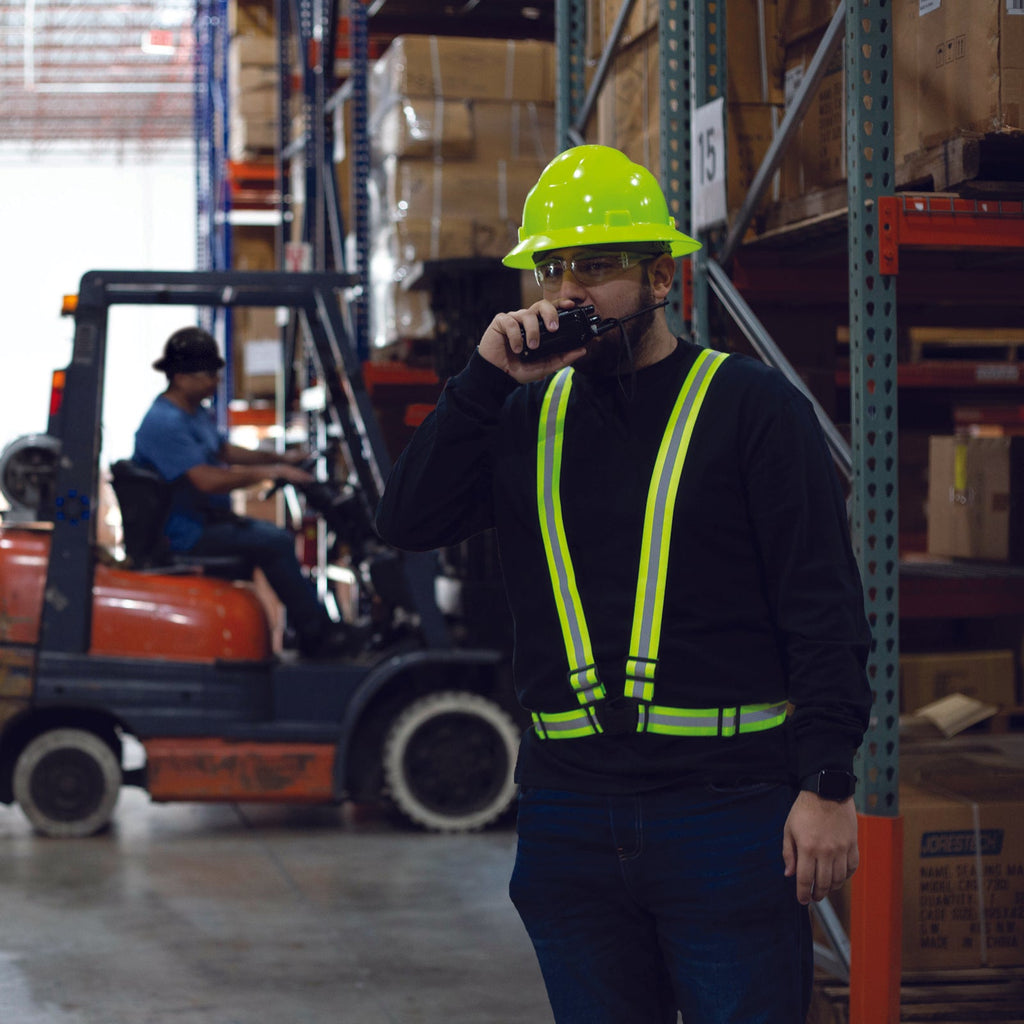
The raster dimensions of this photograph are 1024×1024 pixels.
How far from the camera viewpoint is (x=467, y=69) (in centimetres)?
727

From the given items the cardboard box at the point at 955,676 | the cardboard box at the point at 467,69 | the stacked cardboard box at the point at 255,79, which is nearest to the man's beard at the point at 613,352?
the cardboard box at the point at 955,676

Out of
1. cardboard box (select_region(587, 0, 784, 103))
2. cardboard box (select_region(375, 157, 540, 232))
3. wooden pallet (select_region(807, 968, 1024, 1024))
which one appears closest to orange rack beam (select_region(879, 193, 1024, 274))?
cardboard box (select_region(587, 0, 784, 103))

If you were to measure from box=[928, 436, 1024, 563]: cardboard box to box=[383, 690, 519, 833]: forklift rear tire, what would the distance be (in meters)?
2.17

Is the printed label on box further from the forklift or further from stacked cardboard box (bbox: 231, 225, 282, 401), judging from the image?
stacked cardboard box (bbox: 231, 225, 282, 401)

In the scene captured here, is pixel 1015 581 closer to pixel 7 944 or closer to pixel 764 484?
pixel 764 484

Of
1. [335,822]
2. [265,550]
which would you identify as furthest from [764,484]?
[335,822]

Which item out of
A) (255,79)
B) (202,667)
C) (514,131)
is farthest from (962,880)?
(255,79)

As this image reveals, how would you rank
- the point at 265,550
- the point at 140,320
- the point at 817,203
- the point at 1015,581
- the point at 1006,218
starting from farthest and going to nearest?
1. the point at 140,320
2. the point at 265,550
3. the point at 1015,581
4. the point at 817,203
5. the point at 1006,218


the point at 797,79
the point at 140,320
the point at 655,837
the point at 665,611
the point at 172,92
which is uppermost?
the point at 172,92

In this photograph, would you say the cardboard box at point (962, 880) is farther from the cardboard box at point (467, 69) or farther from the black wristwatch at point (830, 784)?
the cardboard box at point (467, 69)

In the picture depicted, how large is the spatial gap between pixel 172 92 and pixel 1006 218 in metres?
23.4

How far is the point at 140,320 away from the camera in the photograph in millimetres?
26891

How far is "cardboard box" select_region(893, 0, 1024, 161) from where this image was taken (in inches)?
125

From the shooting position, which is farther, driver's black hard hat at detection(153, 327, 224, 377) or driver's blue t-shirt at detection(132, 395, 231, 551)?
driver's black hard hat at detection(153, 327, 224, 377)
